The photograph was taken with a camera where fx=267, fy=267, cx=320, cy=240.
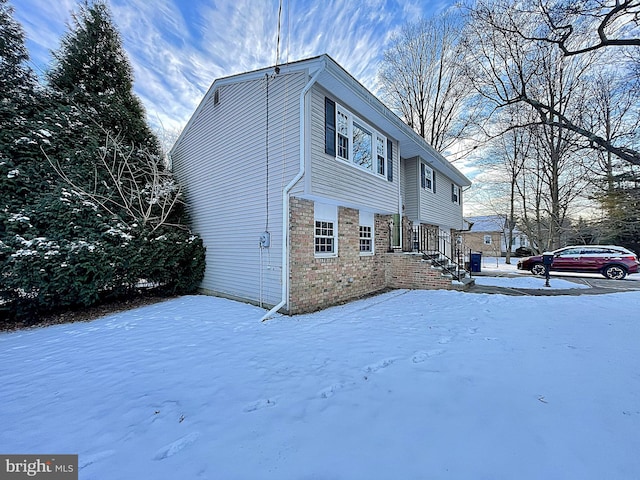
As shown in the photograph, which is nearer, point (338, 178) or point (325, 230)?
→ point (338, 178)

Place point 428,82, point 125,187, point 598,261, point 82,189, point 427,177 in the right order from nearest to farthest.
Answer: point 82,189 → point 125,187 → point 427,177 → point 598,261 → point 428,82

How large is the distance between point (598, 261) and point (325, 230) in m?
13.7

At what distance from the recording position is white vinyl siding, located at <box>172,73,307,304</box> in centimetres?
632

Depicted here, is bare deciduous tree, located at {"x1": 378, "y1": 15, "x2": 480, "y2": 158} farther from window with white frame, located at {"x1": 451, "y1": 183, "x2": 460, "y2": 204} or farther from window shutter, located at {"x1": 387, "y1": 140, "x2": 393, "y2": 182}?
window shutter, located at {"x1": 387, "y1": 140, "x2": 393, "y2": 182}

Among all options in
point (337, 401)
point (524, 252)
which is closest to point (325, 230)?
point (337, 401)

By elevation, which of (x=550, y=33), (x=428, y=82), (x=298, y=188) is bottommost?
(x=298, y=188)

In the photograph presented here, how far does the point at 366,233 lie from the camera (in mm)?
8930

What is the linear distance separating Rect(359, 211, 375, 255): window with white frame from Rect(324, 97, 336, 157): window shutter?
269cm

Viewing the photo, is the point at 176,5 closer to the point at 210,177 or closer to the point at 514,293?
the point at 210,177

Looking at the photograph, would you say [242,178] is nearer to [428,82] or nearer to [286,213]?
[286,213]

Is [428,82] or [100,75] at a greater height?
[428,82]

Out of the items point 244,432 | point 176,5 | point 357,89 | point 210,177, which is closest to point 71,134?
point 210,177

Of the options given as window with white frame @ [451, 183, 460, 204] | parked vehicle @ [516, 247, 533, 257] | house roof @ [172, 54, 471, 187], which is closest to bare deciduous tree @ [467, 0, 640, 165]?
house roof @ [172, 54, 471, 187]

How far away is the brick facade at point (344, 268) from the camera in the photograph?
20.5ft
